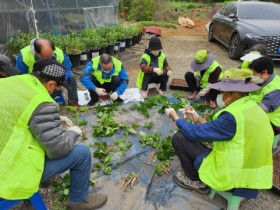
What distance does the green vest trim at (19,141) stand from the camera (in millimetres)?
1808

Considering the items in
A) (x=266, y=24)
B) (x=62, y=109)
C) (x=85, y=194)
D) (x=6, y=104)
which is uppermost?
(x=6, y=104)

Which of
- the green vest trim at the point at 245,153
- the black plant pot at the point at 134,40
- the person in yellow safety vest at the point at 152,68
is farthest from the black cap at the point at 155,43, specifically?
the black plant pot at the point at 134,40

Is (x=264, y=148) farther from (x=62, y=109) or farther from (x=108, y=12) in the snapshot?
(x=108, y=12)

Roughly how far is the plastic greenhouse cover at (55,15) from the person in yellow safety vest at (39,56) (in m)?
2.98

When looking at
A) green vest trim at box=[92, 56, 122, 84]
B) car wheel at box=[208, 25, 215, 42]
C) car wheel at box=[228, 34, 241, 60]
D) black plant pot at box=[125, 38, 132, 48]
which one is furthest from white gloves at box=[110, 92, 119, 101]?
car wheel at box=[208, 25, 215, 42]

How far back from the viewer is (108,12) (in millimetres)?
11008

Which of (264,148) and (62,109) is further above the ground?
(264,148)

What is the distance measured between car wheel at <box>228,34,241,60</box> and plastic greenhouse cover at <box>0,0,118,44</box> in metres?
4.97

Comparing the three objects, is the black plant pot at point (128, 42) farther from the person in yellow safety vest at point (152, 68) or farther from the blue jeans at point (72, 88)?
the blue jeans at point (72, 88)

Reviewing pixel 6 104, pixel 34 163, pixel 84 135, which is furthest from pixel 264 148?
pixel 84 135

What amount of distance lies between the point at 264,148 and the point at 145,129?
1.93 metres

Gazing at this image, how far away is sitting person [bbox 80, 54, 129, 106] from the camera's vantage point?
456cm

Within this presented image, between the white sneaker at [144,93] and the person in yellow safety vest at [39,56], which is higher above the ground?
the person in yellow safety vest at [39,56]

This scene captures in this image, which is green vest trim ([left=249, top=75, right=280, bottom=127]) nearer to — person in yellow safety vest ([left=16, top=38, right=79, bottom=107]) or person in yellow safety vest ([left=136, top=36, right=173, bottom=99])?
person in yellow safety vest ([left=136, top=36, right=173, bottom=99])
